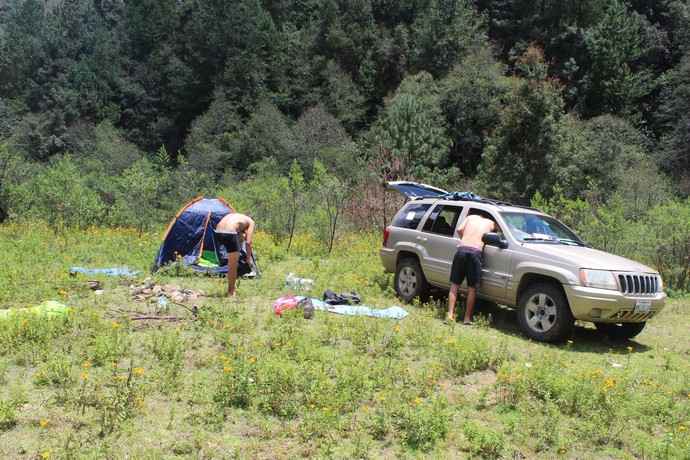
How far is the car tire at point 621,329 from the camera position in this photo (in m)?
7.06

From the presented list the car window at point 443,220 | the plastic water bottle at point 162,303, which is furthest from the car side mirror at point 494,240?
the plastic water bottle at point 162,303

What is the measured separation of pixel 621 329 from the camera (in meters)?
7.23

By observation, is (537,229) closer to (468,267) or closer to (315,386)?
(468,267)

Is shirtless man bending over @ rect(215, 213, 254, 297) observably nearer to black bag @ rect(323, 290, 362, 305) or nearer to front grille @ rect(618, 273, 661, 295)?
black bag @ rect(323, 290, 362, 305)

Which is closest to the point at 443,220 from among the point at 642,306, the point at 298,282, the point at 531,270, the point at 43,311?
the point at 531,270

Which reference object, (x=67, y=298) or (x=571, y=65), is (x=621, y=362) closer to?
(x=67, y=298)

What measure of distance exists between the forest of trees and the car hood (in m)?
5.03

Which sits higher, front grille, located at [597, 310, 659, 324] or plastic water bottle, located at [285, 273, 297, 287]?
front grille, located at [597, 310, 659, 324]

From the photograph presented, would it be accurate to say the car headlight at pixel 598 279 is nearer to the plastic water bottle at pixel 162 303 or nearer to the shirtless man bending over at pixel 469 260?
the shirtless man bending over at pixel 469 260

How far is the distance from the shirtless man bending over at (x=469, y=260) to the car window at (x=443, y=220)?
66 centimetres

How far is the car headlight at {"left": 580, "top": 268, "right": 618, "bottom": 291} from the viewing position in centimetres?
633

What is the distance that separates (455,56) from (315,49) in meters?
14.4

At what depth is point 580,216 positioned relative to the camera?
11859 mm

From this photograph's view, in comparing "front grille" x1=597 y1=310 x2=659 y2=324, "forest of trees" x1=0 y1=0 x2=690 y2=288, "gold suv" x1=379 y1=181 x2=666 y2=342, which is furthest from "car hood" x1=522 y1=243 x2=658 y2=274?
"forest of trees" x1=0 y1=0 x2=690 y2=288
